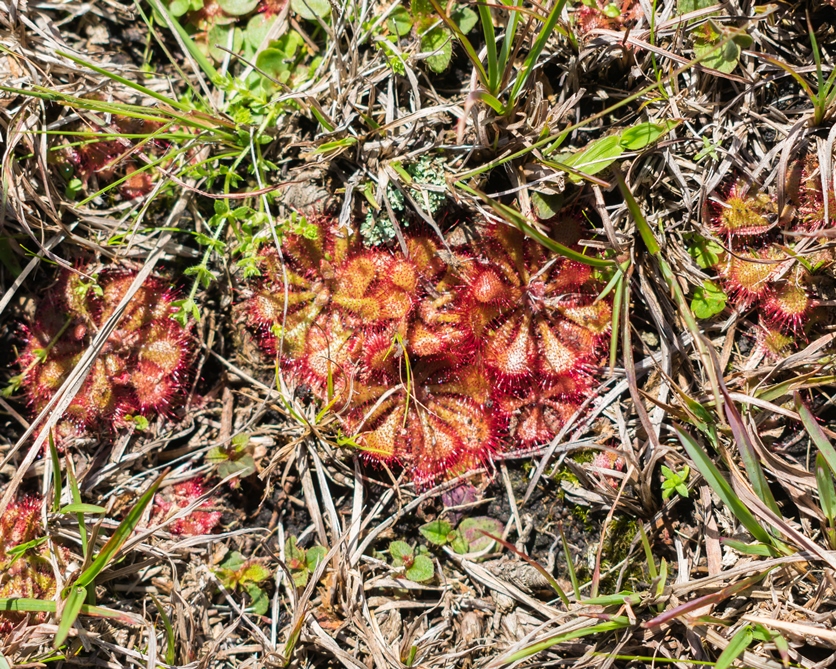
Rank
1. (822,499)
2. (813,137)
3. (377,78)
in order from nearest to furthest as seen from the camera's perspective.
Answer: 1. (822,499)
2. (813,137)
3. (377,78)

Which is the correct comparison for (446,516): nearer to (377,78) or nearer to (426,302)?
(426,302)

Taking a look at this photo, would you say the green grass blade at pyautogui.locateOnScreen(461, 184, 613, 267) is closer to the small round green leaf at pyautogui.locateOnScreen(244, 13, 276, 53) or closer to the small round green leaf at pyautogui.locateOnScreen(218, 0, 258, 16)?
the small round green leaf at pyautogui.locateOnScreen(244, 13, 276, 53)

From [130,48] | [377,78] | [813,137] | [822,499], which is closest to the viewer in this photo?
[822,499]

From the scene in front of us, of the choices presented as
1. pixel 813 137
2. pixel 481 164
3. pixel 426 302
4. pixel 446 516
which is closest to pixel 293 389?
pixel 426 302

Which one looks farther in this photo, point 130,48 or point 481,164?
point 130,48

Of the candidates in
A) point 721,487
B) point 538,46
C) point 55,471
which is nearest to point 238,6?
point 538,46

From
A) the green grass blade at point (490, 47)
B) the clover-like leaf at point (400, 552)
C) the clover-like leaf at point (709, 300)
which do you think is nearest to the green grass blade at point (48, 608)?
the clover-like leaf at point (400, 552)
